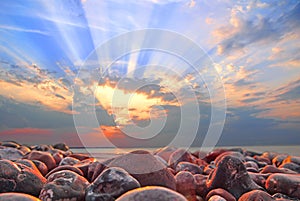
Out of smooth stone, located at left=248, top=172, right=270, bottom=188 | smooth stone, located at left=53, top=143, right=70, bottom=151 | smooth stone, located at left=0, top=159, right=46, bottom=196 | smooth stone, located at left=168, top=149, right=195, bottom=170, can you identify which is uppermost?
smooth stone, located at left=53, top=143, right=70, bottom=151

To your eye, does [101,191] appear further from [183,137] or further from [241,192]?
[183,137]

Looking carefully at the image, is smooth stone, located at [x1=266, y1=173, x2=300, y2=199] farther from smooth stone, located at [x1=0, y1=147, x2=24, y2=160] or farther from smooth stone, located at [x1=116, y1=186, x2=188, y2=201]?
smooth stone, located at [x1=0, y1=147, x2=24, y2=160]

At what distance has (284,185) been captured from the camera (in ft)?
13.8

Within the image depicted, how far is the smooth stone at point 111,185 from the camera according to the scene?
3.11 metres

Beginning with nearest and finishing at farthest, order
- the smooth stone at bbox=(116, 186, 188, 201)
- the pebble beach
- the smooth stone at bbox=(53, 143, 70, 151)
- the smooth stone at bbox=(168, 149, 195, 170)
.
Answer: the smooth stone at bbox=(116, 186, 188, 201) → the pebble beach → the smooth stone at bbox=(168, 149, 195, 170) → the smooth stone at bbox=(53, 143, 70, 151)

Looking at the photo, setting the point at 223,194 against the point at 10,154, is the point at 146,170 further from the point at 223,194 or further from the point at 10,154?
the point at 10,154

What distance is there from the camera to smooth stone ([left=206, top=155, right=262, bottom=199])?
13.4 feet

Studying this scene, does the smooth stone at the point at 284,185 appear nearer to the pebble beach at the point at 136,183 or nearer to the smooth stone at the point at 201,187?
the pebble beach at the point at 136,183

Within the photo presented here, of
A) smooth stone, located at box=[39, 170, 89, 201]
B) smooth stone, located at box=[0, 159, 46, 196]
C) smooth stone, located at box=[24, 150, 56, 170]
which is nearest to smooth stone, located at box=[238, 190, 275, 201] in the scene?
smooth stone, located at box=[39, 170, 89, 201]

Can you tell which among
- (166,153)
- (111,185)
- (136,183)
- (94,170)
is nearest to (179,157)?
(166,153)

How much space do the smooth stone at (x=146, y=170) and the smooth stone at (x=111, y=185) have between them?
1.48 feet

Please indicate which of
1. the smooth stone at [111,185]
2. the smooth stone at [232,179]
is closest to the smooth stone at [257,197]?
the smooth stone at [232,179]

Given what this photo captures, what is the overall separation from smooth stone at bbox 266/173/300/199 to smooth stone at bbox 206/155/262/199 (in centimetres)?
29

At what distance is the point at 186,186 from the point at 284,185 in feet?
4.63
